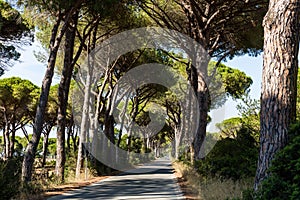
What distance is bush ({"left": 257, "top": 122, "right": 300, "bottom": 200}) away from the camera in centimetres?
573

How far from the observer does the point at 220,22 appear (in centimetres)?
1798

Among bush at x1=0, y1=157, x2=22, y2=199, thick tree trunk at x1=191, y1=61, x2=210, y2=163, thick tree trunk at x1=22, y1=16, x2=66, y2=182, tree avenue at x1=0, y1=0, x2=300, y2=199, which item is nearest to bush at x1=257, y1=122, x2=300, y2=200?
tree avenue at x1=0, y1=0, x2=300, y2=199

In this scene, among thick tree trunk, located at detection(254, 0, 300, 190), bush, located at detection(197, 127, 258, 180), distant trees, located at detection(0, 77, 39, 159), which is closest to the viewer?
thick tree trunk, located at detection(254, 0, 300, 190)

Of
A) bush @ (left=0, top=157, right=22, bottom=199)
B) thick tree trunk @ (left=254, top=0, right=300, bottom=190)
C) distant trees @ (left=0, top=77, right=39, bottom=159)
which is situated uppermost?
distant trees @ (left=0, top=77, right=39, bottom=159)

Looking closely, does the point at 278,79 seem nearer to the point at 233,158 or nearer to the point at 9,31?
the point at 233,158

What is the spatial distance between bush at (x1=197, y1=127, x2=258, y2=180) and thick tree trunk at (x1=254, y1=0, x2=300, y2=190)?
4672mm

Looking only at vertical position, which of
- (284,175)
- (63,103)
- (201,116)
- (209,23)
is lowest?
(284,175)

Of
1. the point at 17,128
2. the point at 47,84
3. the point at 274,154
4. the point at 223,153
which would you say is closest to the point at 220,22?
the point at 223,153

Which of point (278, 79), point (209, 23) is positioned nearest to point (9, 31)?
point (209, 23)

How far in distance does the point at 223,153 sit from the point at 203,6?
7.37 m

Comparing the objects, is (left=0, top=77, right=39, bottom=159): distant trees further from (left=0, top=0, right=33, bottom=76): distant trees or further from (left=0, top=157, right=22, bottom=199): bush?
(left=0, top=157, right=22, bottom=199): bush

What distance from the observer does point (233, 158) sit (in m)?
13.8

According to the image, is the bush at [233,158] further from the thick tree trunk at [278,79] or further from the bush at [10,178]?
the bush at [10,178]

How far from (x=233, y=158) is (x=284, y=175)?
780cm
